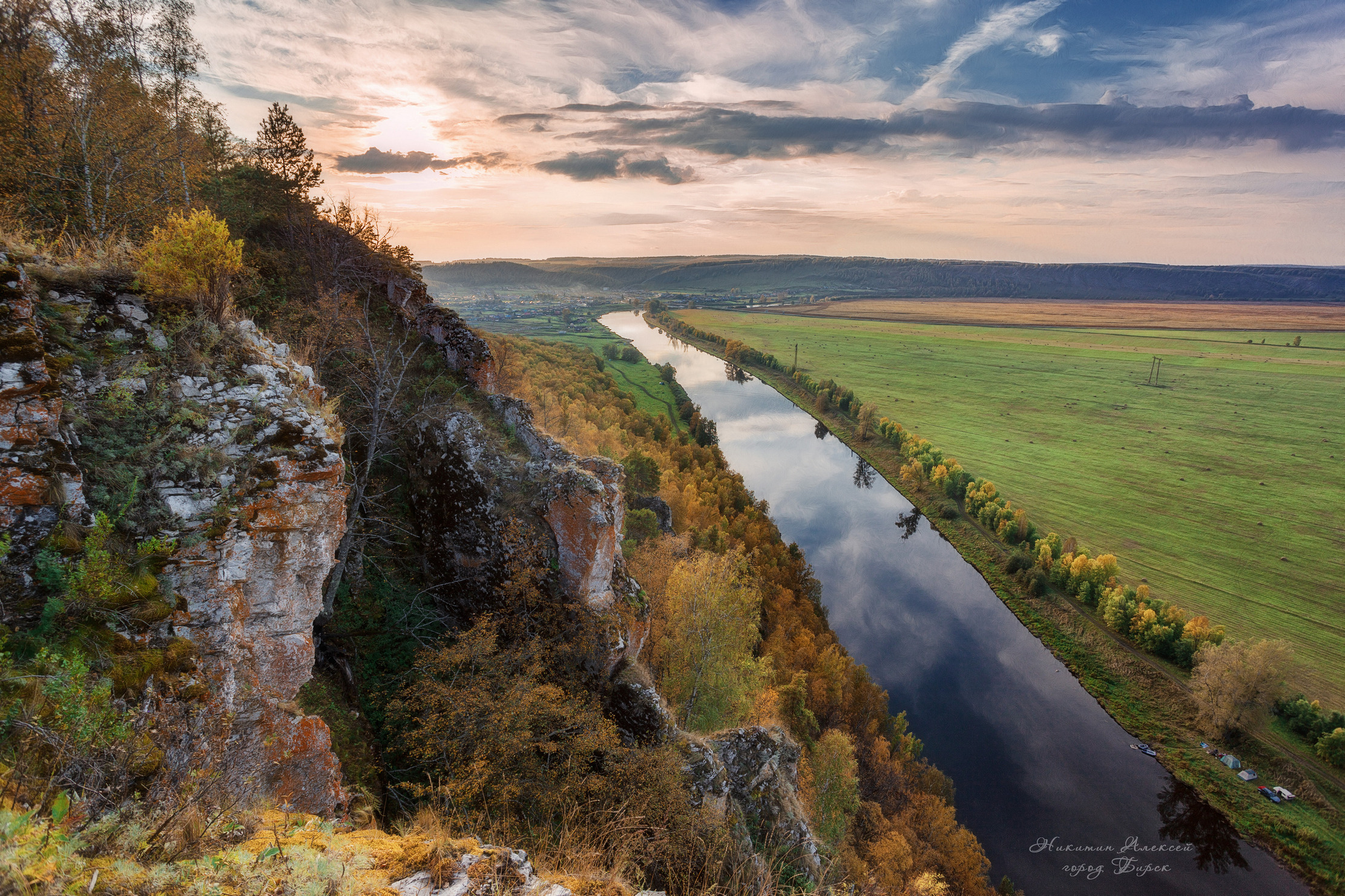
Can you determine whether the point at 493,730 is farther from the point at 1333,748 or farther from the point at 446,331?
the point at 1333,748

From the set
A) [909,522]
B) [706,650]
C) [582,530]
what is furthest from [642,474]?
[909,522]

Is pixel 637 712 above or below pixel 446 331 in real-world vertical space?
below

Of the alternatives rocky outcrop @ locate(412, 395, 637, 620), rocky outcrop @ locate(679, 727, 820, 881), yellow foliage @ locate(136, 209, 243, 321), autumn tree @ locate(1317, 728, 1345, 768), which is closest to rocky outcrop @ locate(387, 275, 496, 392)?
rocky outcrop @ locate(412, 395, 637, 620)

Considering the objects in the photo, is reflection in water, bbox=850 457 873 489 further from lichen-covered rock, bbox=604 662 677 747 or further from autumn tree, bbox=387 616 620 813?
autumn tree, bbox=387 616 620 813

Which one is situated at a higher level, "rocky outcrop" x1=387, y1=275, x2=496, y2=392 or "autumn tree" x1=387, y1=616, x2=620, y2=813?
"rocky outcrop" x1=387, y1=275, x2=496, y2=392

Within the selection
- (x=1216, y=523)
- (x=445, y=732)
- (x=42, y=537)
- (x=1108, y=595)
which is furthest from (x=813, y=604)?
(x=1216, y=523)

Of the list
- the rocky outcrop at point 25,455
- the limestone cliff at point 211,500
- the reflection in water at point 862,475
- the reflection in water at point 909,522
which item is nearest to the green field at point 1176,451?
the reflection in water at point 909,522

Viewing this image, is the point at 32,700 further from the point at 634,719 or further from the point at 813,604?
the point at 813,604
